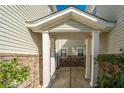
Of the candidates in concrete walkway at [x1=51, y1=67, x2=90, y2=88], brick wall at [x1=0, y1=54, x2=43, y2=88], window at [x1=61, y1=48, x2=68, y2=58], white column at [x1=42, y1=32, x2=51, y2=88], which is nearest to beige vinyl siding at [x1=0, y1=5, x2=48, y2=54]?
brick wall at [x1=0, y1=54, x2=43, y2=88]

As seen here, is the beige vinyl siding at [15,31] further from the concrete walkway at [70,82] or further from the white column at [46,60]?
the concrete walkway at [70,82]

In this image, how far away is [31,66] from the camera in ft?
21.5

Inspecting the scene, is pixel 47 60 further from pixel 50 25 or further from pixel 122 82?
pixel 122 82

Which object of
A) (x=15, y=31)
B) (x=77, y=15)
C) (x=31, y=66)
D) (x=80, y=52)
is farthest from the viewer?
(x=80, y=52)

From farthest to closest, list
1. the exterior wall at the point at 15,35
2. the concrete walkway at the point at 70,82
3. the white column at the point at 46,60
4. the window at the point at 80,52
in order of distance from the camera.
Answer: the window at the point at 80,52
the concrete walkway at the point at 70,82
the white column at the point at 46,60
the exterior wall at the point at 15,35

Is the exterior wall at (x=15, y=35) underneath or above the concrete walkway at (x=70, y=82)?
above

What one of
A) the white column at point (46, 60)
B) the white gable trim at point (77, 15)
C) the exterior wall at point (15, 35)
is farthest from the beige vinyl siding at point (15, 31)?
the white column at point (46, 60)

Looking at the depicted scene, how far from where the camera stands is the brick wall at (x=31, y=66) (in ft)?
14.6

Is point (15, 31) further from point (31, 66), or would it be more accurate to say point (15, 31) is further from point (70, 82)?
point (70, 82)

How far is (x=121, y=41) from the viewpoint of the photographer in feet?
18.2

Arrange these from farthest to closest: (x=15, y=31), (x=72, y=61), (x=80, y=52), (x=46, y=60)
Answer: (x=80, y=52) → (x=72, y=61) → (x=46, y=60) → (x=15, y=31)

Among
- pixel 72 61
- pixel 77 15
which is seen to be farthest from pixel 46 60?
pixel 72 61

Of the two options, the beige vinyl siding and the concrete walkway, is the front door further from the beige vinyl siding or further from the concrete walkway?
the beige vinyl siding
